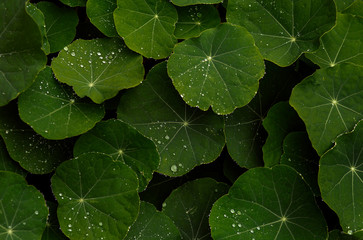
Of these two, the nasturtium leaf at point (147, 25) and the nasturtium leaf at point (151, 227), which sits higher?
the nasturtium leaf at point (147, 25)

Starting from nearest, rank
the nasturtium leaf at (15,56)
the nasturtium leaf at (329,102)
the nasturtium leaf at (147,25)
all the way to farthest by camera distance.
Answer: the nasturtium leaf at (15,56) → the nasturtium leaf at (329,102) → the nasturtium leaf at (147,25)

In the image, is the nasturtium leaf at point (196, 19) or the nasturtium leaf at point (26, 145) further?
the nasturtium leaf at point (196, 19)

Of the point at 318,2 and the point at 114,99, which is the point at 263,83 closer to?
the point at 318,2

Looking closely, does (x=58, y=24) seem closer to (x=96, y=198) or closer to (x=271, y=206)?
(x=96, y=198)

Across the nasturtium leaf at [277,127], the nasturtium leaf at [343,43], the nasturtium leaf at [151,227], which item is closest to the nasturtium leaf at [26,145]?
the nasturtium leaf at [151,227]

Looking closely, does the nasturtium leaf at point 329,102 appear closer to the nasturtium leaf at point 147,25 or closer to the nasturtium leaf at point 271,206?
the nasturtium leaf at point 271,206

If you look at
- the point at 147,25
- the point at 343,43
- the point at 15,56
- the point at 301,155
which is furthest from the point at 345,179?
the point at 15,56

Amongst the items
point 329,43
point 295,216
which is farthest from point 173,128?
point 329,43
